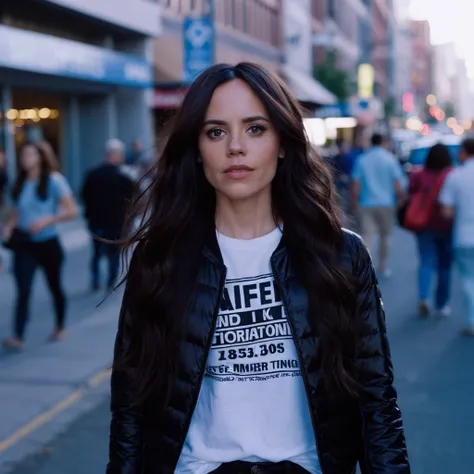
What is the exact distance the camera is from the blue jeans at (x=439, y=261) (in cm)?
995

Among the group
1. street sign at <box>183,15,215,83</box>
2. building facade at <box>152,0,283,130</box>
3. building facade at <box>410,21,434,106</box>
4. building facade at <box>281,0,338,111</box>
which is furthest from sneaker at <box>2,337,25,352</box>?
building facade at <box>410,21,434,106</box>

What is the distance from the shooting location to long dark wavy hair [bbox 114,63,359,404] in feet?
7.73

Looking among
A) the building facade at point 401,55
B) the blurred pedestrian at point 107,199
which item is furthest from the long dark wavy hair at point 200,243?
the building facade at point 401,55

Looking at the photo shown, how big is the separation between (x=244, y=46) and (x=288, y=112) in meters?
36.3

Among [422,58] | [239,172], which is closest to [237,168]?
[239,172]

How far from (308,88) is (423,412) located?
39424mm

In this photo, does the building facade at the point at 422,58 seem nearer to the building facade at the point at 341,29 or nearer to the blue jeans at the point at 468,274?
the building facade at the point at 341,29

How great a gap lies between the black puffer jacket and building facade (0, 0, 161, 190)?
15270 millimetres

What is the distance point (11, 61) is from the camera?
56.6 feet

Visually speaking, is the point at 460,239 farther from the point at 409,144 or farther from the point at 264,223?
the point at 409,144

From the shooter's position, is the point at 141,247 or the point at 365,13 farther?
the point at 365,13

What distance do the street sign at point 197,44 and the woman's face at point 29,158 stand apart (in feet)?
30.8

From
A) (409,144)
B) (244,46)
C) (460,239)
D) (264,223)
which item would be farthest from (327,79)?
(264,223)

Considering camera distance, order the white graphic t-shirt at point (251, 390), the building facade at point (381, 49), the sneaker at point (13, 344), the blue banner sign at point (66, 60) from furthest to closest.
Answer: the building facade at point (381, 49)
the blue banner sign at point (66, 60)
the sneaker at point (13, 344)
the white graphic t-shirt at point (251, 390)
